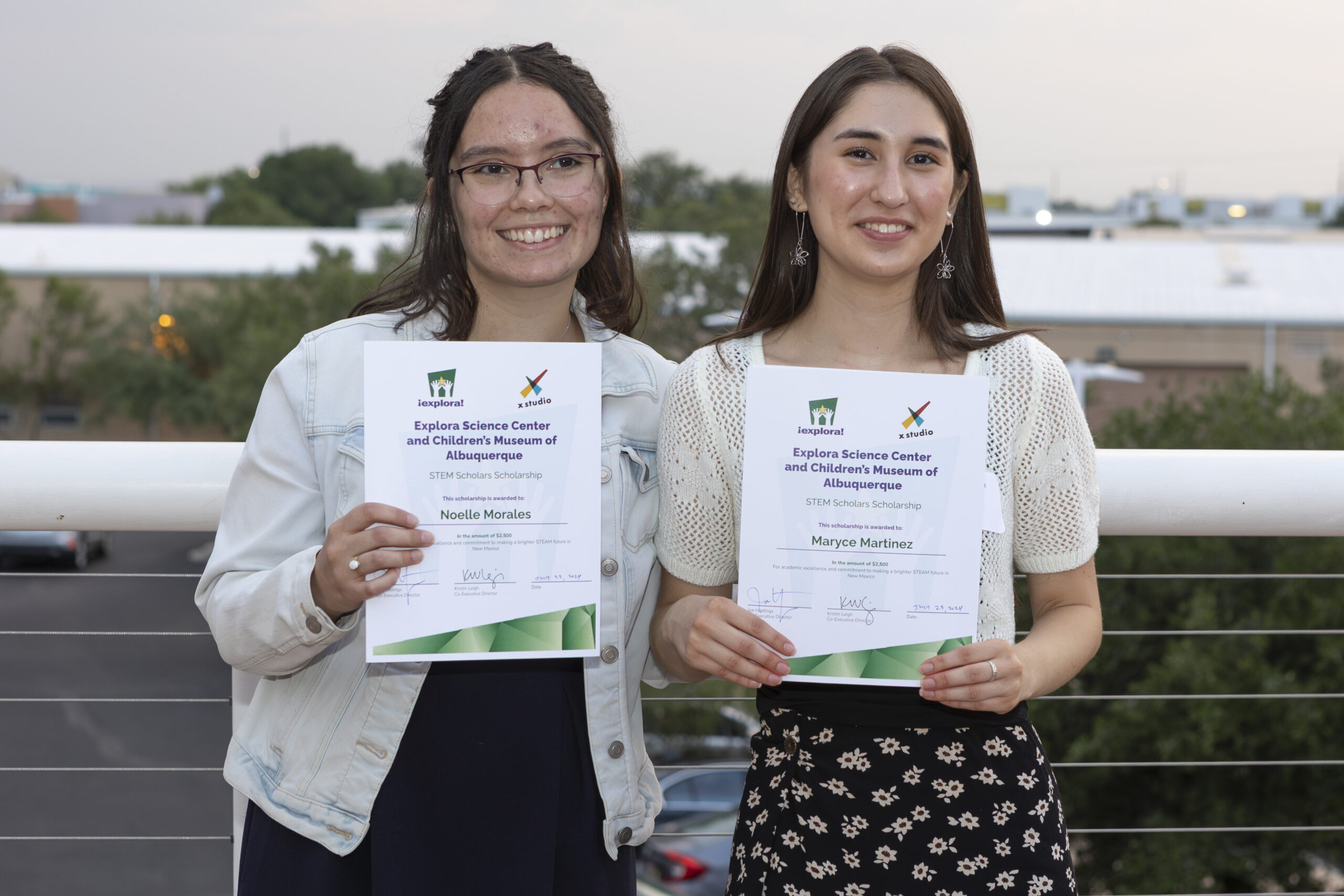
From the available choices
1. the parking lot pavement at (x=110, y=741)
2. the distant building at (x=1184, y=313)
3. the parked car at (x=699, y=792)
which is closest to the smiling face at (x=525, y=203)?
the parked car at (x=699, y=792)

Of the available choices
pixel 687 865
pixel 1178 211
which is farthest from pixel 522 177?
pixel 1178 211

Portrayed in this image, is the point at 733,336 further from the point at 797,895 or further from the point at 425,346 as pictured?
the point at 797,895

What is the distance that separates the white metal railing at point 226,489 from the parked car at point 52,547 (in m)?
23.2

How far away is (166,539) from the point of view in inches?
1516

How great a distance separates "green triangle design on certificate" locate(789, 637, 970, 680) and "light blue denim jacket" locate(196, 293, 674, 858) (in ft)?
1.05

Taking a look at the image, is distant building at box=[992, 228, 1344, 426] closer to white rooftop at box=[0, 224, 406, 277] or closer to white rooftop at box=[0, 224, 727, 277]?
white rooftop at box=[0, 224, 727, 277]

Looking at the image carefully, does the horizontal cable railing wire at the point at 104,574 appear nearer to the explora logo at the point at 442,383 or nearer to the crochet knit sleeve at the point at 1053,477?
the explora logo at the point at 442,383

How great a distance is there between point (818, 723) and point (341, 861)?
731mm

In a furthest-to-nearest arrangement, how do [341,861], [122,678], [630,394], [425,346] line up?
[122,678] < [630,394] < [341,861] < [425,346]

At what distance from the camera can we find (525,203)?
1796mm

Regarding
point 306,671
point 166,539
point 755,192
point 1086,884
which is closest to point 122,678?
point 166,539

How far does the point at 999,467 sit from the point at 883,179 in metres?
0.45

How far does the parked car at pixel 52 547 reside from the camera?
24.6m

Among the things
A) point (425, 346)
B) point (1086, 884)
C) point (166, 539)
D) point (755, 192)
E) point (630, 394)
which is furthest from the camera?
point (755, 192)
